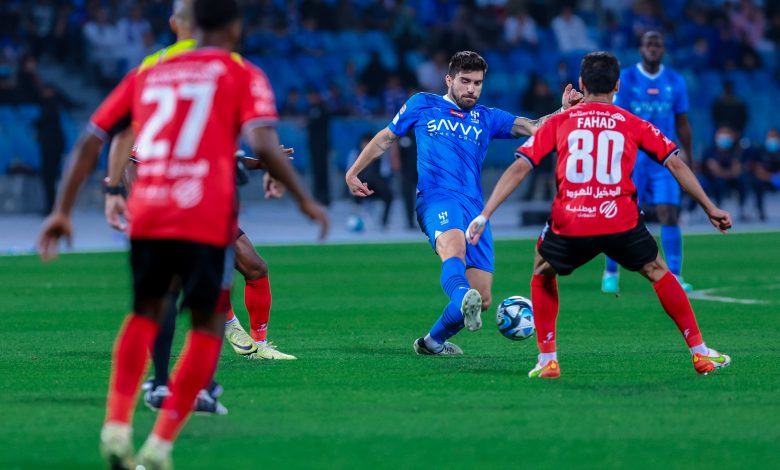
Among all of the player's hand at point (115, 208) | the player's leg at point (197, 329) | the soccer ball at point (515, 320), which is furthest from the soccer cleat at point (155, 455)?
the soccer ball at point (515, 320)

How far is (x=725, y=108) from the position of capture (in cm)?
3005

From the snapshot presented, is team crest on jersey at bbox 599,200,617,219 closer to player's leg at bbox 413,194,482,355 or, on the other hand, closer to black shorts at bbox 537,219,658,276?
black shorts at bbox 537,219,658,276

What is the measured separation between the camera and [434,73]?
98.0 feet

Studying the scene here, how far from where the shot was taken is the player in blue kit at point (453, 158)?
395 inches

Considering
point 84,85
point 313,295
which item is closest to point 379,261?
point 313,295

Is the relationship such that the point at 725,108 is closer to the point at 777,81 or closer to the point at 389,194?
the point at 777,81

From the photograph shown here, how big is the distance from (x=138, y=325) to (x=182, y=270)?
0.29 meters

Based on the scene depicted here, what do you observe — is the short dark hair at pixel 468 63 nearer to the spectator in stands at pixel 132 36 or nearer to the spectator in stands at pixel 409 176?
the spectator in stands at pixel 409 176

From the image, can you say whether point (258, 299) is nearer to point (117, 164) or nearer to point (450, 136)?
point (450, 136)

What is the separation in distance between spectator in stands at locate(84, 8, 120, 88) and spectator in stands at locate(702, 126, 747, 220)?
12.1 metres

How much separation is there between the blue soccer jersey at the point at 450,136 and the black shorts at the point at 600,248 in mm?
1681

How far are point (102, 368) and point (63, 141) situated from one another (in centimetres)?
1733

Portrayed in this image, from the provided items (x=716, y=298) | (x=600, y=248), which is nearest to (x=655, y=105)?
(x=716, y=298)

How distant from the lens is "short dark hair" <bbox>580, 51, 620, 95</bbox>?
855 centimetres
